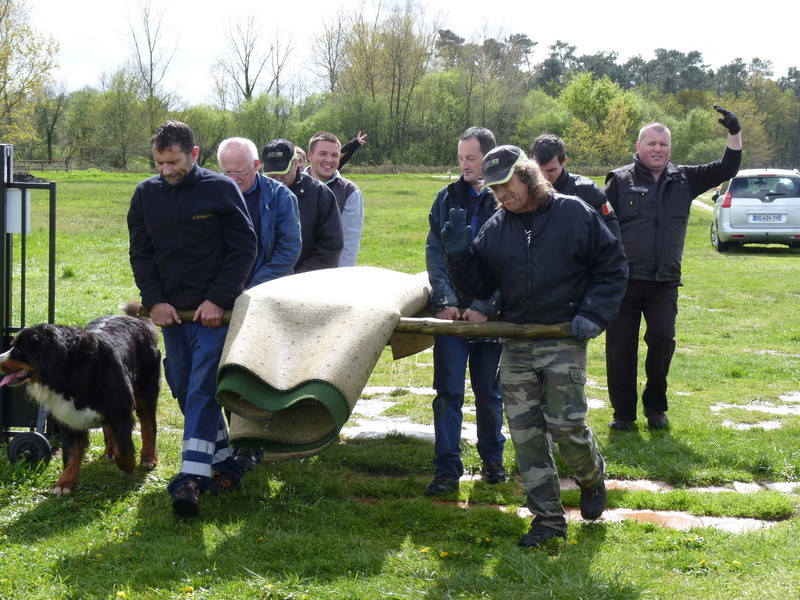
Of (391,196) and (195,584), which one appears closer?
(195,584)

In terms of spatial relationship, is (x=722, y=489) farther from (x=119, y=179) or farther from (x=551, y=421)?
(x=119, y=179)

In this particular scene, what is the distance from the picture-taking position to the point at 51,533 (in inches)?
207

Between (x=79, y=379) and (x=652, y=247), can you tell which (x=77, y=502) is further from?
(x=652, y=247)

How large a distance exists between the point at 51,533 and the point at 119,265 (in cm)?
1412

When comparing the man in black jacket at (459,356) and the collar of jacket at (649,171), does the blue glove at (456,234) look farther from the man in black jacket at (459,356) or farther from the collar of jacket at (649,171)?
the collar of jacket at (649,171)

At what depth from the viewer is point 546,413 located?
514cm

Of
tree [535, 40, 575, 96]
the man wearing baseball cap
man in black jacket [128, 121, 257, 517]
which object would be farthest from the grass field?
tree [535, 40, 575, 96]

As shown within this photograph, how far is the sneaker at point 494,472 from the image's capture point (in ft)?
20.7

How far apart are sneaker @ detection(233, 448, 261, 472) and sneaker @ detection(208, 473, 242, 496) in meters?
0.48

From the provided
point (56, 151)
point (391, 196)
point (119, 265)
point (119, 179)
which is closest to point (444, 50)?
point (56, 151)

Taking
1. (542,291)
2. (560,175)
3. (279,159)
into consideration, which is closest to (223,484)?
(542,291)

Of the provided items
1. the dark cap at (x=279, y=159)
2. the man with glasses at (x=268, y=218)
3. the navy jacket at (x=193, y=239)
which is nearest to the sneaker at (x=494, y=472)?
the man with glasses at (x=268, y=218)

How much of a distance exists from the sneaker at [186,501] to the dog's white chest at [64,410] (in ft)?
3.28

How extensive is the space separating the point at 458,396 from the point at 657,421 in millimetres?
2503
